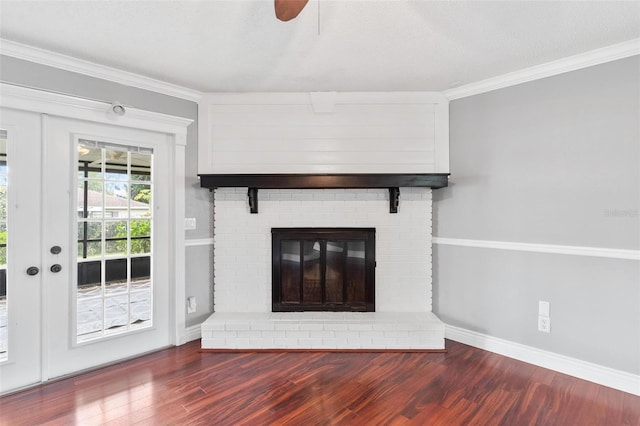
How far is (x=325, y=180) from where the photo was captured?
308 centimetres

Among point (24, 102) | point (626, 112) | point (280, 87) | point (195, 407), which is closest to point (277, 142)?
point (280, 87)

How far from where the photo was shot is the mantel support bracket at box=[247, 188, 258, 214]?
3219 millimetres

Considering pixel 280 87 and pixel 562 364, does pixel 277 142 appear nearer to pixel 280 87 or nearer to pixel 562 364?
pixel 280 87

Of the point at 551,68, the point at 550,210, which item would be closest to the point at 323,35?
the point at 551,68

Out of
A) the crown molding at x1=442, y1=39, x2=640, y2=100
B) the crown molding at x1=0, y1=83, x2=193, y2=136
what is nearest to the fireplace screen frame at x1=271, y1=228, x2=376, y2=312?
the crown molding at x1=0, y1=83, x2=193, y2=136

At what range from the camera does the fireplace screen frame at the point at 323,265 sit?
10.6ft

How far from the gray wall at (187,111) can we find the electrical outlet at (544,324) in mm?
3083

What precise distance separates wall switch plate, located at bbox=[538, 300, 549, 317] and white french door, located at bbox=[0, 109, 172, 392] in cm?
335

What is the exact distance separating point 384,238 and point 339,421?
5.76 feet

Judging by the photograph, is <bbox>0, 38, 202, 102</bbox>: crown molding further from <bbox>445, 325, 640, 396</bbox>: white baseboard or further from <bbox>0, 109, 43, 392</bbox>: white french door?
<bbox>445, 325, 640, 396</bbox>: white baseboard

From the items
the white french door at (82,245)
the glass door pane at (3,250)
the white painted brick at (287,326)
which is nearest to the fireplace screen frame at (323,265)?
the white painted brick at (287,326)

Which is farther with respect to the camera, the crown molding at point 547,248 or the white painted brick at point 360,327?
the white painted brick at point 360,327

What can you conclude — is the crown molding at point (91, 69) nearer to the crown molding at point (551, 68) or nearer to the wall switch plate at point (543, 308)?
the crown molding at point (551, 68)

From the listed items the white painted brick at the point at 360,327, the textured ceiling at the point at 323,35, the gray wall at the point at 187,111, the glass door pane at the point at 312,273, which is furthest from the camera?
the glass door pane at the point at 312,273
